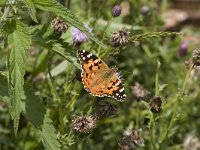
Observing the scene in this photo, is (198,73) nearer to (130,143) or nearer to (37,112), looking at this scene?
(130,143)

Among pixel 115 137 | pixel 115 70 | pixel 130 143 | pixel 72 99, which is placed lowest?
pixel 115 137

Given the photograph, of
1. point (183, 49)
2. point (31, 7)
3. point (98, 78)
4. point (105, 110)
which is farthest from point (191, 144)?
point (31, 7)

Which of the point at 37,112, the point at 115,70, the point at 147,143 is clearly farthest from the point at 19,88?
the point at 147,143

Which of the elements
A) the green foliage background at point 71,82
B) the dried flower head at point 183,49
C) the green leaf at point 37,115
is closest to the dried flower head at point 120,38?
the green foliage background at point 71,82

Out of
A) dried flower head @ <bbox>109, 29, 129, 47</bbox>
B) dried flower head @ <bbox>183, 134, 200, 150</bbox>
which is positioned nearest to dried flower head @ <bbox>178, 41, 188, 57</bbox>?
dried flower head @ <bbox>183, 134, 200, 150</bbox>

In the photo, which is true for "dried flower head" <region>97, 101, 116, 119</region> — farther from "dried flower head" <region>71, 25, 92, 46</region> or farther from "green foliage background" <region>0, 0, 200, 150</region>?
"dried flower head" <region>71, 25, 92, 46</region>

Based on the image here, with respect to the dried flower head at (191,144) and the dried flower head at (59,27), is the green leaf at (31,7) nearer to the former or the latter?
the dried flower head at (59,27)

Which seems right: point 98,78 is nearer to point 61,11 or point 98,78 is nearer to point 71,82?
point 71,82
